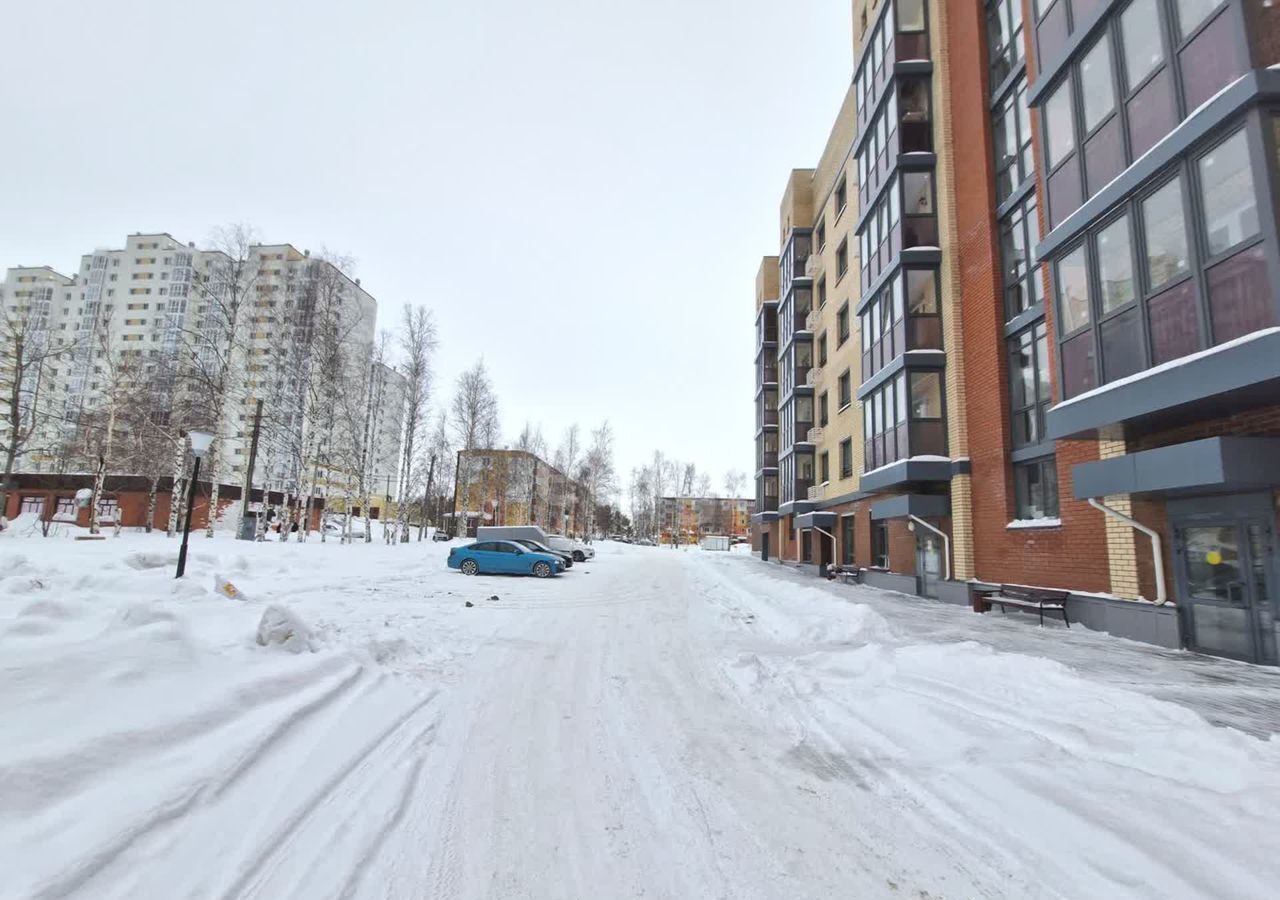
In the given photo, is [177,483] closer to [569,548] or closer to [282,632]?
[569,548]

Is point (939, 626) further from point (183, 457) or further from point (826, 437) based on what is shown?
point (183, 457)

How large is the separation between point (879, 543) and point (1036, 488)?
8.09 m

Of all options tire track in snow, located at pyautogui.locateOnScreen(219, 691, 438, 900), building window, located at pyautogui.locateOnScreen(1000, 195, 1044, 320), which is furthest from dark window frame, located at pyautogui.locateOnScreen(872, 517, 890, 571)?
tire track in snow, located at pyautogui.locateOnScreen(219, 691, 438, 900)

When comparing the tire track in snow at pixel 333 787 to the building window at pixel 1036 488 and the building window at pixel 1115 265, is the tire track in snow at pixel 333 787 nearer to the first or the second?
the building window at pixel 1115 265

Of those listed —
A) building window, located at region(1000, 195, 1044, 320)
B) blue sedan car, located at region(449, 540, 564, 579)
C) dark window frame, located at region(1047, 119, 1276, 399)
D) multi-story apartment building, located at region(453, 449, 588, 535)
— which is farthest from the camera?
multi-story apartment building, located at region(453, 449, 588, 535)

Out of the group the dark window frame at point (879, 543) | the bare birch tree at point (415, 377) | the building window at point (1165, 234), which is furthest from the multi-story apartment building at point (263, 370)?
the building window at point (1165, 234)

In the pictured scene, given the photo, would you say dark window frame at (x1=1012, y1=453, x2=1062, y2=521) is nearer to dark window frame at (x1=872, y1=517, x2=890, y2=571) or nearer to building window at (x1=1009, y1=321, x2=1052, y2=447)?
building window at (x1=1009, y1=321, x2=1052, y2=447)

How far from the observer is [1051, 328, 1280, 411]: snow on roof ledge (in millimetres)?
6953

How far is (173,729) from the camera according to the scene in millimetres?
3842

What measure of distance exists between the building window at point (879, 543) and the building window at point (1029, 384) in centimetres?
720

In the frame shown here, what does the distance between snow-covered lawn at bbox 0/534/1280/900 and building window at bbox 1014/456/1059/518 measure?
5959 mm

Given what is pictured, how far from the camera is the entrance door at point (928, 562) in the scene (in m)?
16.7

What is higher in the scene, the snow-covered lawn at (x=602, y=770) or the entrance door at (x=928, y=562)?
the entrance door at (x=928, y=562)

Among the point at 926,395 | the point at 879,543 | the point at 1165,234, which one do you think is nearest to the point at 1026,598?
the point at 926,395
